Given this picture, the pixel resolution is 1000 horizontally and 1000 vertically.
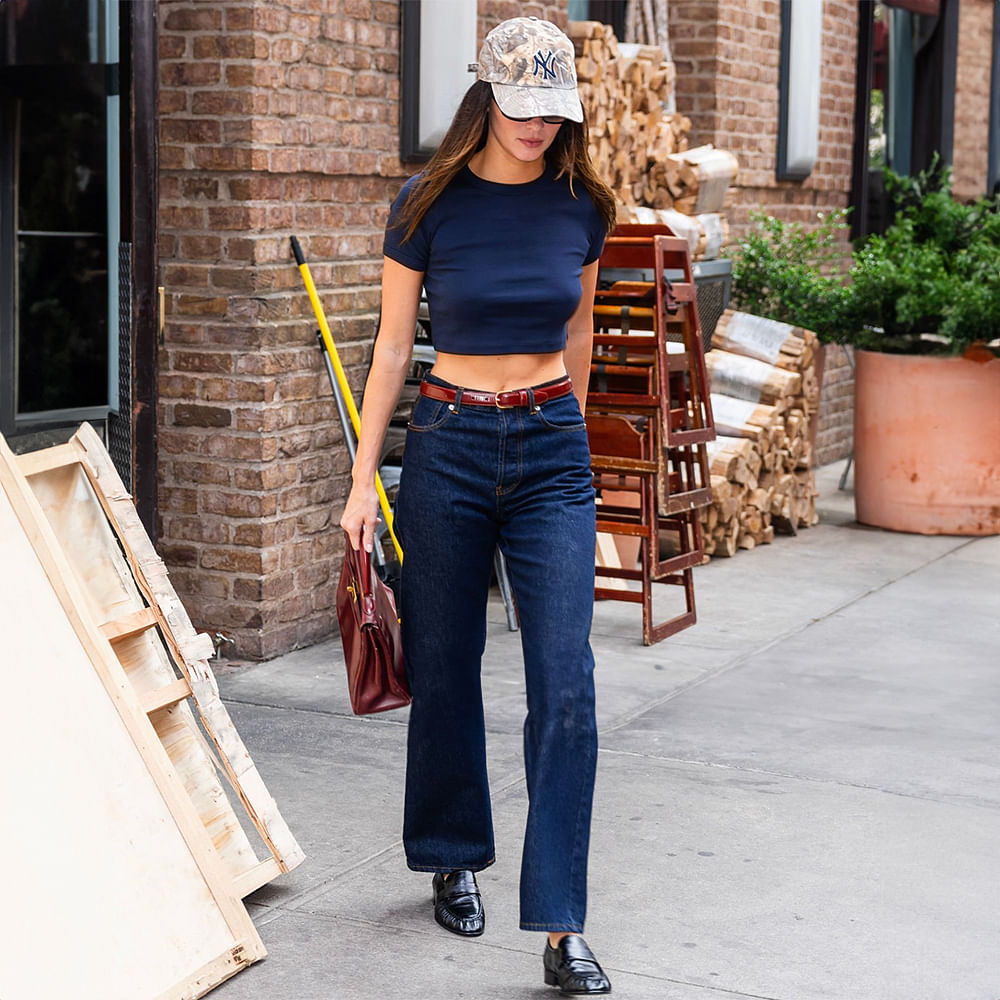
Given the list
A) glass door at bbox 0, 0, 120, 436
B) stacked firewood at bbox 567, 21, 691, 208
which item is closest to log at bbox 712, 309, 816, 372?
stacked firewood at bbox 567, 21, 691, 208

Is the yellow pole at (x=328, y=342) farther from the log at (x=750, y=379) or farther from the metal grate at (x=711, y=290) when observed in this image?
the log at (x=750, y=379)

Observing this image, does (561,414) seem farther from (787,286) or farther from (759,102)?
(759,102)

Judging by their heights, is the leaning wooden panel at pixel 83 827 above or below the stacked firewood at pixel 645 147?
below

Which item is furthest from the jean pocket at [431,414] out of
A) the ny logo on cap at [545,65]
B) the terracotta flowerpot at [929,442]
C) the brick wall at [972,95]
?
the brick wall at [972,95]

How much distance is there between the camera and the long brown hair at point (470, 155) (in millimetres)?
3484

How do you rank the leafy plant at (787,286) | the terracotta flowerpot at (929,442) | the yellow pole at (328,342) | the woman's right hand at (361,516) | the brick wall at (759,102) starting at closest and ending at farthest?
the woman's right hand at (361,516)
the yellow pole at (328,342)
the terracotta flowerpot at (929,442)
the leafy plant at (787,286)
the brick wall at (759,102)

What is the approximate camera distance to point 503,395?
3.51 meters

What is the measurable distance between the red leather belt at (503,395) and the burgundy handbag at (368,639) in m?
0.38

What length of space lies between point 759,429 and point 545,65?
487cm

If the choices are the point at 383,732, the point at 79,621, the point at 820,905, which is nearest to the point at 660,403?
the point at 383,732

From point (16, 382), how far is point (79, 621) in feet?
14.1

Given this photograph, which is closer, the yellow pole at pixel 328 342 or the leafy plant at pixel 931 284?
the yellow pole at pixel 328 342

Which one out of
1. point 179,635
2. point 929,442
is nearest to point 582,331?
point 179,635

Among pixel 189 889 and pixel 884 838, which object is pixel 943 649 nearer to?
pixel 884 838
